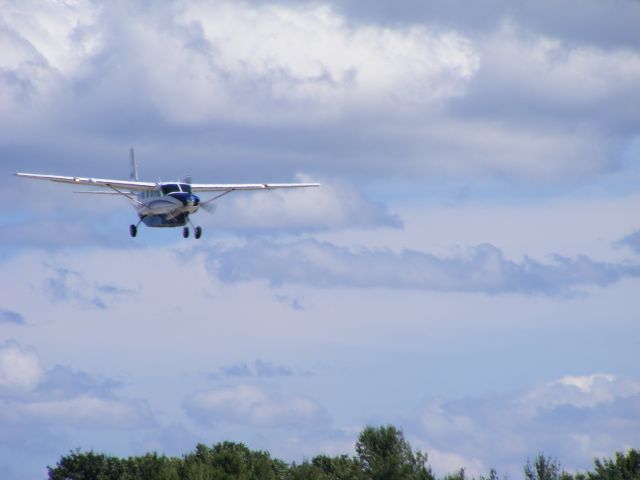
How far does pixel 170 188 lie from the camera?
128875 millimetres

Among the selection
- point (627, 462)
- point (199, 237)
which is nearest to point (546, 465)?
point (627, 462)

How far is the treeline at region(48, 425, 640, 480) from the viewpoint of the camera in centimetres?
15475

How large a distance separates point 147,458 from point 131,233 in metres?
54.2

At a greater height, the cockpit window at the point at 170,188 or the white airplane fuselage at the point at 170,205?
the cockpit window at the point at 170,188

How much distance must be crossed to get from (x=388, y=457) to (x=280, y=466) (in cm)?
2593

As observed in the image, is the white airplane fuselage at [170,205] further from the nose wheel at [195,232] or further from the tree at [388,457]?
the tree at [388,457]

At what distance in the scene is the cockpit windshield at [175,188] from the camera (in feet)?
422

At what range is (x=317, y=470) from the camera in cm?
18050

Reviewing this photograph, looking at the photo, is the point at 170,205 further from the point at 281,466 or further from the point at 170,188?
the point at 281,466

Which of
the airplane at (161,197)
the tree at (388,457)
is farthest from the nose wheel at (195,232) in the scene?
the tree at (388,457)

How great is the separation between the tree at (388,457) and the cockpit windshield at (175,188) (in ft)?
157

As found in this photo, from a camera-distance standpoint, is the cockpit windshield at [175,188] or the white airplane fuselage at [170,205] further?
the cockpit windshield at [175,188]

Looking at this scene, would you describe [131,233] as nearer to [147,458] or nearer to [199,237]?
[199,237]

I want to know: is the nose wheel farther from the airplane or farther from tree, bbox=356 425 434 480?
tree, bbox=356 425 434 480
